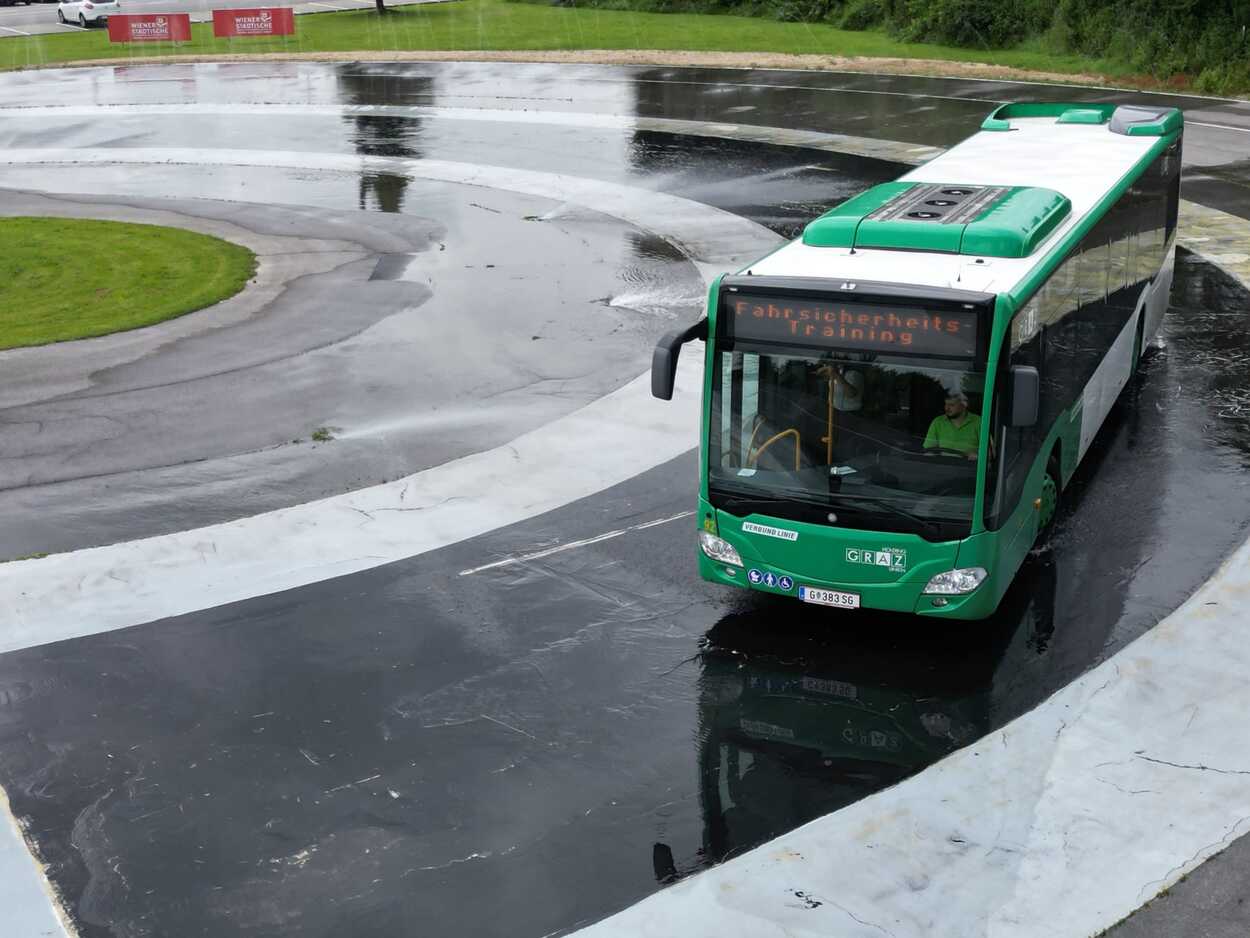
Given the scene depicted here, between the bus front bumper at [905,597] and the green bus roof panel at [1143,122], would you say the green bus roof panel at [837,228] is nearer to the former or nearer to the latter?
the bus front bumper at [905,597]

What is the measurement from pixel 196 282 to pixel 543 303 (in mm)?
5662

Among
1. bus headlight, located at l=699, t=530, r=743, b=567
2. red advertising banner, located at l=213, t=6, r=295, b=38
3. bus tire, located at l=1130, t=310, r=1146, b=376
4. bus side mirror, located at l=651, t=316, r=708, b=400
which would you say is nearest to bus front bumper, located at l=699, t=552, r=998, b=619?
bus headlight, located at l=699, t=530, r=743, b=567

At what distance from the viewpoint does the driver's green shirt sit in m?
9.23

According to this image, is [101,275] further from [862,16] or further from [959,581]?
[862,16]

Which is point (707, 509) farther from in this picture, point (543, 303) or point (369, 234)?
point (369, 234)

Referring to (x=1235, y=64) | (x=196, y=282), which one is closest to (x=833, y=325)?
(x=196, y=282)

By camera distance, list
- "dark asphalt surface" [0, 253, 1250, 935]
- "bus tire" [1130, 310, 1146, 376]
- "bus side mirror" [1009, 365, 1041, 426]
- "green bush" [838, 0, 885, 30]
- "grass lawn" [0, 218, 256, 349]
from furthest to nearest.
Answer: "green bush" [838, 0, 885, 30] < "grass lawn" [0, 218, 256, 349] < "bus tire" [1130, 310, 1146, 376] < "bus side mirror" [1009, 365, 1041, 426] < "dark asphalt surface" [0, 253, 1250, 935]

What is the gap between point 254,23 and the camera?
5472cm

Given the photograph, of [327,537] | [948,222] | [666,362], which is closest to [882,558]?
[666,362]

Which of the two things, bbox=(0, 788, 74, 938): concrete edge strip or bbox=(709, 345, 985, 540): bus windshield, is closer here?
bbox=(0, 788, 74, 938): concrete edge strip

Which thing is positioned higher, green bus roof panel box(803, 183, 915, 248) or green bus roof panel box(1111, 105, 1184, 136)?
green bus roof panel box(1111, 105, 1184, 136)

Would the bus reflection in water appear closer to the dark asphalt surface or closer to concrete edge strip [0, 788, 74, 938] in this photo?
the dark asphalt surface

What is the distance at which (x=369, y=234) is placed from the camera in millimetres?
24672

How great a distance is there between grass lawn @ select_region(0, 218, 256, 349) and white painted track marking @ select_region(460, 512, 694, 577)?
378 inches
